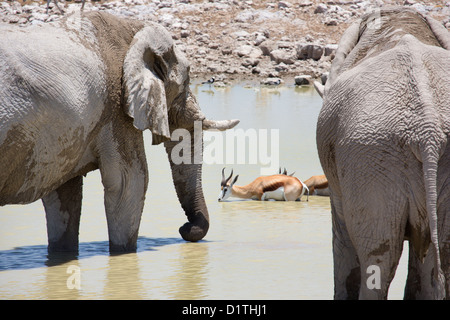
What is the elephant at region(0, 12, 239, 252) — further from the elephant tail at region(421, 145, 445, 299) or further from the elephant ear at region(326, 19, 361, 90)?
the elephant tail at region(421, 145, 445, 299)

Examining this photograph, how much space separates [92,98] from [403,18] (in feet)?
8.37

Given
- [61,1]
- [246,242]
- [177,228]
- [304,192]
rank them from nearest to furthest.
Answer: [246,242]
[177,228]
[304,192]
[61,1]

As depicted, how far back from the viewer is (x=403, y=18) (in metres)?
5.05

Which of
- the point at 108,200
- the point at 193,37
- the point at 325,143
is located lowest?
the point at 193,37

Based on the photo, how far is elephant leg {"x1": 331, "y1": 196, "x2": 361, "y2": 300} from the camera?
16.1ft

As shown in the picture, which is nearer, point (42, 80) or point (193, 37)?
point (42, 80)

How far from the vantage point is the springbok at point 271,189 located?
10.5 meters

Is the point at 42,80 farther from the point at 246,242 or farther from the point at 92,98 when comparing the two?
the point at 246,242

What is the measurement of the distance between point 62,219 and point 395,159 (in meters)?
3.96

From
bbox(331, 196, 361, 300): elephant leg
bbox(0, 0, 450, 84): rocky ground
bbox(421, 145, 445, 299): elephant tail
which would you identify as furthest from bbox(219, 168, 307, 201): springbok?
bbox(0, 0, 450, 84): rocky ground

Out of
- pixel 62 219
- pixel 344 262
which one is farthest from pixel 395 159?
pixel 62 219

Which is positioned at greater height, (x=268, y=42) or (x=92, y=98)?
(x=92, y=98)

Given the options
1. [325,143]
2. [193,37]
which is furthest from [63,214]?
[193,37]

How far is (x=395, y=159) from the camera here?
13.5 ft
